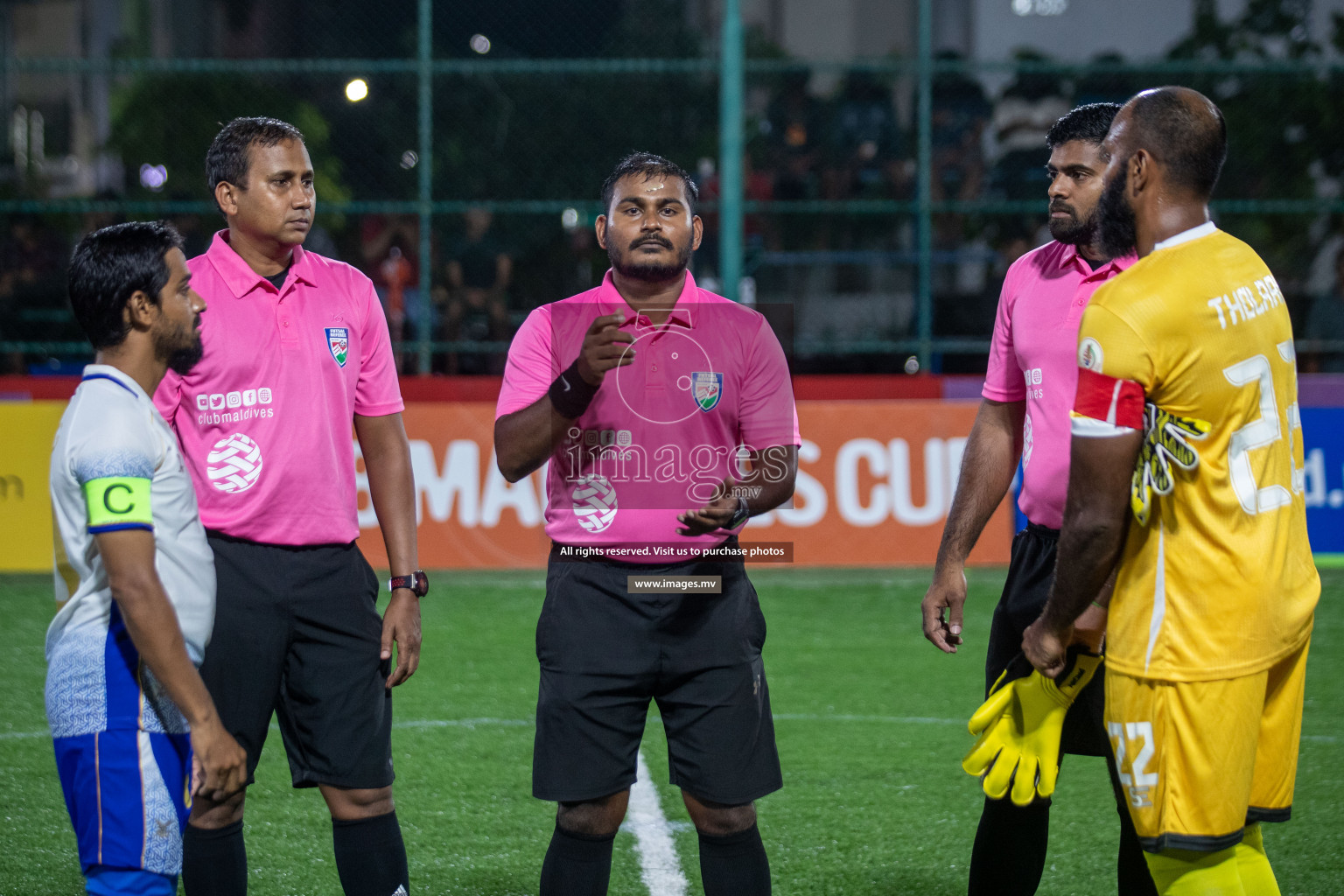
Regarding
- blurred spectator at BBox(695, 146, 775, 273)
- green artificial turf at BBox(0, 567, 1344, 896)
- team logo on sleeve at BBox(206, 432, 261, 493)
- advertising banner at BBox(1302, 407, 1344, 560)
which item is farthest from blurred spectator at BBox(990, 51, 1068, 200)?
team logo on sleeve at BBox(206, 432, 261, 493)

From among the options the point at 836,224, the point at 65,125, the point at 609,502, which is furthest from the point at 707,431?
the point at 65,125

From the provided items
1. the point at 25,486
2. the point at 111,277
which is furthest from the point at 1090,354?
the point at 25,486

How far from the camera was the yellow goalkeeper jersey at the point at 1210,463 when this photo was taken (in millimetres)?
2816

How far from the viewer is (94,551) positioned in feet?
9.70

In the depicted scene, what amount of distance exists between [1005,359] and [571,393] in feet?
4.56

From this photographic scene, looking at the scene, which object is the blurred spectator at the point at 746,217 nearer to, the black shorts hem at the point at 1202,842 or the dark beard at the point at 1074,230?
the dark beard at the point at 1074,230

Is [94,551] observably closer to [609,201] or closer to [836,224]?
[609,201]

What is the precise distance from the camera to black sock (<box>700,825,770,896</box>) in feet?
11.7

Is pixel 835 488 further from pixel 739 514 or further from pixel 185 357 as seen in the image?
pixel 185 357

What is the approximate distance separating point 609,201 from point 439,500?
20.6 ft

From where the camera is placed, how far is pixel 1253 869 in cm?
298

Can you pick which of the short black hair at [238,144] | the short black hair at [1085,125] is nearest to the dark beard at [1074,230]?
the short black hair at [1085,125]

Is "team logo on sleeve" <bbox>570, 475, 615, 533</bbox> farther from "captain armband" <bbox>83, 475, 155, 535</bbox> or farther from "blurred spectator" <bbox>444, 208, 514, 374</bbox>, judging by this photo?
"blurred spectator" <bbox>444, 208, 514, 374</bbox>

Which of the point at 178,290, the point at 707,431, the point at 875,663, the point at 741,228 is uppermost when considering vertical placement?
the point at 741,228
